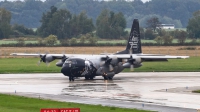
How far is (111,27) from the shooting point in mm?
130375

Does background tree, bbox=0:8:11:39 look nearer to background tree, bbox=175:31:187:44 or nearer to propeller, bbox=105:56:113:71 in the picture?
background tree, bbox=175:31:187:44

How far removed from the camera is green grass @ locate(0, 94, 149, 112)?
31.6m

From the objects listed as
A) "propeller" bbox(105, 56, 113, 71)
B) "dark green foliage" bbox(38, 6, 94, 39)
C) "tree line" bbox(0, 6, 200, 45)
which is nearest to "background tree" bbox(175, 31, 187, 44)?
"tree line" bbox(0, 6, 200, 45)

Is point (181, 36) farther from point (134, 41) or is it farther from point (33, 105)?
point (33, 105)

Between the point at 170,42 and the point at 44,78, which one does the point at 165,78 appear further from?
the point at 170,42

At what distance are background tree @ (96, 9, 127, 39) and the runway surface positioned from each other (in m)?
72.8

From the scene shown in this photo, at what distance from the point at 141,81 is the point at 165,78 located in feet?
13.5

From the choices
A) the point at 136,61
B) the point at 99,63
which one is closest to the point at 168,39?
the point at 136,61

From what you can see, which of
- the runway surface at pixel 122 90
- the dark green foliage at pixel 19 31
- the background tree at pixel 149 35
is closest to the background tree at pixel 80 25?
the dark green foliage at pixel 19 31

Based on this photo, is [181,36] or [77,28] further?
[77,28]

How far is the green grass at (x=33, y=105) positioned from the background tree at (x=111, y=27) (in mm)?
92970

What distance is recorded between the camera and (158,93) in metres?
40.6

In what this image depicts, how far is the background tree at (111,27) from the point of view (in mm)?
129750

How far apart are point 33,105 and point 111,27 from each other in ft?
320
